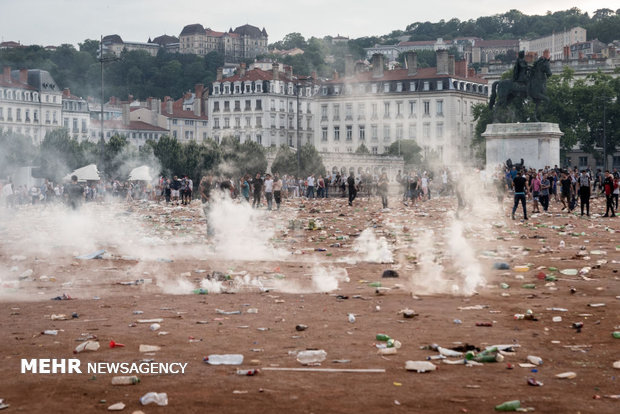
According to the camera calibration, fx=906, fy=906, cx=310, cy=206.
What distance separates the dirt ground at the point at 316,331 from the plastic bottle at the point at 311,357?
0.31 feet

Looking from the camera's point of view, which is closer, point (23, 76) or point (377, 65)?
point (23, 76)

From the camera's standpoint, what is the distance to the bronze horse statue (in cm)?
4606

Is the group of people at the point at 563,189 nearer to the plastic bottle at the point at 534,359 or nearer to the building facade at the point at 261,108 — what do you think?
the plastic bottle at the point at 534,359

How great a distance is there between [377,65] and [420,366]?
111 meters

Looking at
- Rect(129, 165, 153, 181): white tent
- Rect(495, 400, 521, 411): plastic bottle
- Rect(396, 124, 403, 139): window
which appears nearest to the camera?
Rect(495, 400, 521, 411): plastic bottle

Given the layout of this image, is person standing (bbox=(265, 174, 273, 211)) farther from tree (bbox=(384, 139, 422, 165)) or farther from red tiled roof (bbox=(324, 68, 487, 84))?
red tiled roof (bbox=(324, 68, 487, 84))

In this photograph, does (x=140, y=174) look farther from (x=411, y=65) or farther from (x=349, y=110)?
(x=411, y=65)

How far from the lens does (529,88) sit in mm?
46219

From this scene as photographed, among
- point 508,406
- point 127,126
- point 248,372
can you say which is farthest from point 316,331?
point 127,126

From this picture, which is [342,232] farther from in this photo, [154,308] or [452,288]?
[154,308]

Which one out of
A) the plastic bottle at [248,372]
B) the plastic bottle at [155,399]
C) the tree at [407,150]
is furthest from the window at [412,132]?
the plastic bottle at [155,399]

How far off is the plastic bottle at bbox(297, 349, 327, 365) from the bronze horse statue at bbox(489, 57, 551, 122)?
38.7 meters

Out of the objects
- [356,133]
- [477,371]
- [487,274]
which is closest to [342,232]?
[487,274]

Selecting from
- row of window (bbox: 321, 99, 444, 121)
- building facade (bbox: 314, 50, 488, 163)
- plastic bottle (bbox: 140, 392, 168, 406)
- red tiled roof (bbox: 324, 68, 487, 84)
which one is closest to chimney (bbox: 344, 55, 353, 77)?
building facade (bbox: 314, 50, 488, 163)
